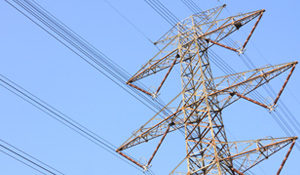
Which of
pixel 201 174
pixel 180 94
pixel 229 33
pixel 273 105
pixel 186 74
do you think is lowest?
pixel 201 174

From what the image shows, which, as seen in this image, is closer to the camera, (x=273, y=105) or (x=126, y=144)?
(x=273, y=105)

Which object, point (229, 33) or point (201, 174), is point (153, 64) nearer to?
point (229, 33)

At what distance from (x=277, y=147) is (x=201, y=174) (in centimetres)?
342

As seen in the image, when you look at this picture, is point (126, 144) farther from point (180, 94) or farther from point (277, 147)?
point (277, 147)

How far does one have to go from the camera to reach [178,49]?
23953 mm

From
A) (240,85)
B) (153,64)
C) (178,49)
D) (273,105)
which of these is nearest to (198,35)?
(178,49)

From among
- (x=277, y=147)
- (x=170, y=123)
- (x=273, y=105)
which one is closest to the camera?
(x=277, y=147)

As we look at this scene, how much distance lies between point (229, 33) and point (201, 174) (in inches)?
311

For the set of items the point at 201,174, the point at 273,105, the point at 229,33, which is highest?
the point at 229,33

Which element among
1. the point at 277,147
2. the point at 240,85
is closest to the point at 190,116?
the point at 240,85

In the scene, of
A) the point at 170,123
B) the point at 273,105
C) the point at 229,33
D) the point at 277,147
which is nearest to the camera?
the point at 277,147

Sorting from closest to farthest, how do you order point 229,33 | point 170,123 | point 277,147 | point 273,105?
point 277,147
point 273,105
point 170,123
point 229,33

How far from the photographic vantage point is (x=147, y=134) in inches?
863

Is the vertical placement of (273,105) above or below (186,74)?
below
